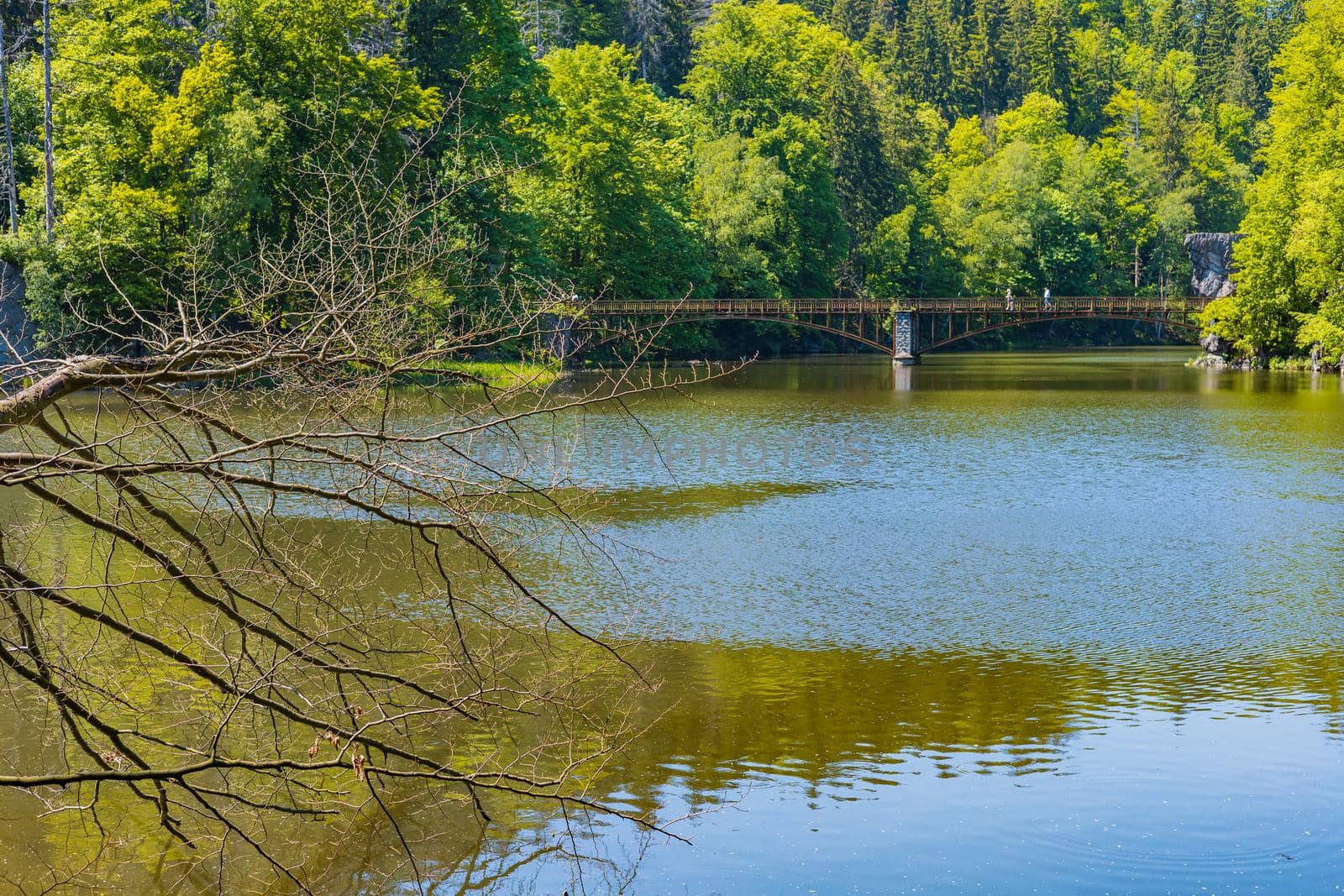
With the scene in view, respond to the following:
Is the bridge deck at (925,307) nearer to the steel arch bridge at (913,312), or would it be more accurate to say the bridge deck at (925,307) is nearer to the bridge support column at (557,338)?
the steel arch bridge at (913,312)

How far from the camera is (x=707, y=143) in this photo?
2665 inches

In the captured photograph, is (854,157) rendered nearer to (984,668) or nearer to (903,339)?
(903,339)

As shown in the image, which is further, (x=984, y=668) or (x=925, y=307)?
(x=925, y=307)

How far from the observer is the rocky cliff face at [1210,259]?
7475cm

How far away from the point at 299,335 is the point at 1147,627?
33.1ft

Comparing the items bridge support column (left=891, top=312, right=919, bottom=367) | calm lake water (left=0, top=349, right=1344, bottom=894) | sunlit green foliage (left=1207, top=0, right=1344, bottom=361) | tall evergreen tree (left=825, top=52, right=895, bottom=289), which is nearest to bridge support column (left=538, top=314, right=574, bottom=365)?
calm lake water (left=0, top=349, right=1344, bottom=894)

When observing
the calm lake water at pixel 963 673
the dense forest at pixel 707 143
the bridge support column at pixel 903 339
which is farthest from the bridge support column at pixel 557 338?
the bridge support column at pixel 903 339

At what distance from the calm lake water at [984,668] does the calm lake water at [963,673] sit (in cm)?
3

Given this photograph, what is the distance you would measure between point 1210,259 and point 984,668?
68.6 m

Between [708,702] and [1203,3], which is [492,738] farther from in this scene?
[1203,3]

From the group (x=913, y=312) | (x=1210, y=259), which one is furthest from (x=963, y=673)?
(x=1210, y=259)

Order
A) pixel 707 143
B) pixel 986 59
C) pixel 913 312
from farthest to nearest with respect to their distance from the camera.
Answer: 1. pixel 986 59
2. pixel 707 143
3. pixel 913 312

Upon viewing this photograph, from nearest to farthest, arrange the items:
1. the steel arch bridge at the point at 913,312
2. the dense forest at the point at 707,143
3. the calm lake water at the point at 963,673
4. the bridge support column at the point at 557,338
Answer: the bridge support column at the point at 557,338, the calm lake water at the point at 963,673, the dense forest at the point at 707,143, the steel arch bridge at the point at 913,312

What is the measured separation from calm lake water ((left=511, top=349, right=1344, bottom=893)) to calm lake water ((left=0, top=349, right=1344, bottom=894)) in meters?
0.03
